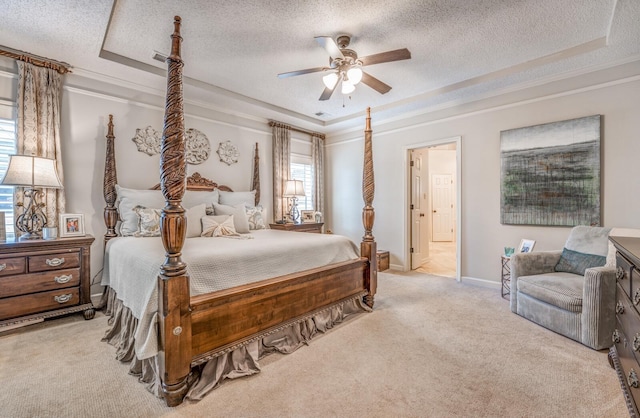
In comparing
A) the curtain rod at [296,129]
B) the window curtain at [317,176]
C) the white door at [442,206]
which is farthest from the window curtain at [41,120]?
the white door at [442,206]

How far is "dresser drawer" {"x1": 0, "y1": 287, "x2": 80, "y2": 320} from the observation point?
2527 mm

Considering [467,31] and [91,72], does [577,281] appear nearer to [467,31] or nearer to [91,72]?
[467,31]

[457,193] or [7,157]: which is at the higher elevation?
[7,157]

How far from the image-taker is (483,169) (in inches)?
162

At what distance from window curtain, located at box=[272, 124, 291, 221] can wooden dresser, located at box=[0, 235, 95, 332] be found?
280 centimetres

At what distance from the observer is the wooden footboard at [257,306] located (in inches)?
73.0

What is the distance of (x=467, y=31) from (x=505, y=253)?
2.72 meters

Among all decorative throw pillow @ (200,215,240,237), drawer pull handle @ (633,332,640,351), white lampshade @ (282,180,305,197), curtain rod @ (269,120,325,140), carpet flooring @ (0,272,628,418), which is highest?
curtain rod @ (269,120,325,140)

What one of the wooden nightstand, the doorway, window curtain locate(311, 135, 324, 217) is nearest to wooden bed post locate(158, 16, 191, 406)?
the wooden nightstand

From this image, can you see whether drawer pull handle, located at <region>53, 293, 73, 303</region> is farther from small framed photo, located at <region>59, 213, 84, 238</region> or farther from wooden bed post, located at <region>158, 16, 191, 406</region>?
A: wooden bed post, located at <region>158, 16, 191, 406</region>

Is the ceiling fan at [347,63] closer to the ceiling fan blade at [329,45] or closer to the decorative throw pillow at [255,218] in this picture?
the ceiling fan blade at [329,45]

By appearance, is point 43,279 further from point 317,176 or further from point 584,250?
point 584,250

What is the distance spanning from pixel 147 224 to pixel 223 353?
1.93 m

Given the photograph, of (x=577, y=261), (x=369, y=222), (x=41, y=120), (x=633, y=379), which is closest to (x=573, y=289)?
(x=577, y=261)
